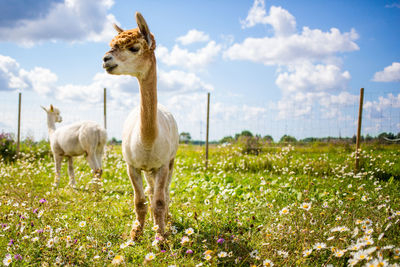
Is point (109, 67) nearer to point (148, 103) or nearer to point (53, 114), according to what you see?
point (148, 103)

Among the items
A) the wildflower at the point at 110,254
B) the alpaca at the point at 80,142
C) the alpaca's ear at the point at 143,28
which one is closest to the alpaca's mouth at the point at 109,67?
the alpaca's ear at the point at 143,28

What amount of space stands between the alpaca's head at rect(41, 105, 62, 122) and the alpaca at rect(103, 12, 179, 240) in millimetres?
6062

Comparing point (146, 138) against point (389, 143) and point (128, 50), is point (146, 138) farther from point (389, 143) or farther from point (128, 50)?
point (389, 143)

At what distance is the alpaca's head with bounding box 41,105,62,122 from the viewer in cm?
884

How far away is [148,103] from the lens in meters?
3.31

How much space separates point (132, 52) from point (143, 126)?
839 millimetres

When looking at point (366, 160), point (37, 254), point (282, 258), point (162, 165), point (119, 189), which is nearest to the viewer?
point (282, 258)

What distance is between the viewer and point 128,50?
3.09 meters

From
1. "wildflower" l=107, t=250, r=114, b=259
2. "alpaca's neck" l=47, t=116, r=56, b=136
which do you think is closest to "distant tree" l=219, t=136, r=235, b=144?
"alpaca's neck" l=47, t=116, r=56, b=136

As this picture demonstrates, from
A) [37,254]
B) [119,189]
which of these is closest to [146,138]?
[37,254]

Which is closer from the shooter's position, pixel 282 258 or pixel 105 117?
pixel 282 258

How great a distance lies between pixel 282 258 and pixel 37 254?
2.51 meters

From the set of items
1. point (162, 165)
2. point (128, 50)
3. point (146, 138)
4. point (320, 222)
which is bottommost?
point (320, 222)

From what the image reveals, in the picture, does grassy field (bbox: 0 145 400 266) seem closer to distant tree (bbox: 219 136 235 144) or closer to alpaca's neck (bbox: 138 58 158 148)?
alpaca's neck (bbox: 138 58 158 148)
